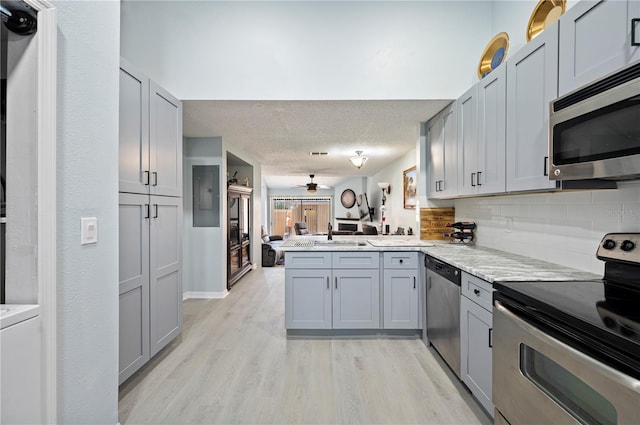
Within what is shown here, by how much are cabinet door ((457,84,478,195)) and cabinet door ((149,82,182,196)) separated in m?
2.52

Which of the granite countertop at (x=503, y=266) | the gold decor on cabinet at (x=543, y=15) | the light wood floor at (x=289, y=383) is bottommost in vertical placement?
the light wood floor at (x=289, y=383)

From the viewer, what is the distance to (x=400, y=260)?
9.77 ft

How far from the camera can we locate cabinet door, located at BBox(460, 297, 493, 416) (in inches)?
69.0

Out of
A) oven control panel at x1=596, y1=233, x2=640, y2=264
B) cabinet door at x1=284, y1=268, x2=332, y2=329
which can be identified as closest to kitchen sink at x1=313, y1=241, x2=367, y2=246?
cabinet door at x1=284, y1=268, x2=332, y2=329

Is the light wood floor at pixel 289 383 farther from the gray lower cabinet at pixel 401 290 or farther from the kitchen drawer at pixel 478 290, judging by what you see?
the kitchen drawer at pixel 478 290

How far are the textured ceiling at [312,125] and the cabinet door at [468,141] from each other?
1.07 feet

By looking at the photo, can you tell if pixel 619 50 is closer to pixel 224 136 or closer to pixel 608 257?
pixel 608 257

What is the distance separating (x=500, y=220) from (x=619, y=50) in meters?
1.59

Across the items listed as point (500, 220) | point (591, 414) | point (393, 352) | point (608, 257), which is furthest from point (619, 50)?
point (393, 352)

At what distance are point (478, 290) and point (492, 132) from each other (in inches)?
45.7

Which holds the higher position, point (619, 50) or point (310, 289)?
point (619, 50)

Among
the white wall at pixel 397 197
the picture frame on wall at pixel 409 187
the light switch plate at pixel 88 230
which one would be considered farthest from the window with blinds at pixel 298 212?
the light switch plate at pixel 88 230

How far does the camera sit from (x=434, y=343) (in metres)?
2.67

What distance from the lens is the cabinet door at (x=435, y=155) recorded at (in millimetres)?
3188
